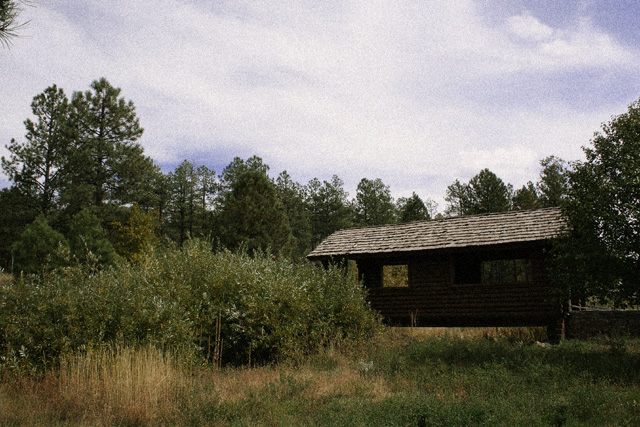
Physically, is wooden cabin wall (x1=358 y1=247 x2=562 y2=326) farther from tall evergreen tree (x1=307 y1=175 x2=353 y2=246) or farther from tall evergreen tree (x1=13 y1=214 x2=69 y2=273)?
tall evergreen tree (x1=307 y1=175 x2=353 y2=246)

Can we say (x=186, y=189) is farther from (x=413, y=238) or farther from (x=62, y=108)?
(x=413, y=238)

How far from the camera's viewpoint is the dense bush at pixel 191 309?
8.88m

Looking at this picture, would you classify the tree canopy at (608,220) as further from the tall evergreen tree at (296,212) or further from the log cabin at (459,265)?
the tall evergreen tree at (296,212)

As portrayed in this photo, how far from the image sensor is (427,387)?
8945 mm

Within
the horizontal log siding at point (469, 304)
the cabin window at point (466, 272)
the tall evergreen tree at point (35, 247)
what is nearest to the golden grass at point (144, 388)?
the horizontal log siding at point (469, 304)

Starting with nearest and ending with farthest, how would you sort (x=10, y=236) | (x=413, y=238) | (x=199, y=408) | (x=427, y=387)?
1. (x=199, y=408)
2. (x=427, y=387)
3. (x=413, y=238)
4. (x=10, y=236)

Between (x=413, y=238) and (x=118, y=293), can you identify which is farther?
(x=413, y=238)

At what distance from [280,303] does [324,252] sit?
24.4ft

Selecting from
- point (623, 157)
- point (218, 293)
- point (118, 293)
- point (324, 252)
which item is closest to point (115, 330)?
point (118, 293)

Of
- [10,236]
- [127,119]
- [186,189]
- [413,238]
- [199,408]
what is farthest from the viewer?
[186,189]

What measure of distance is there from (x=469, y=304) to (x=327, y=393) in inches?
375

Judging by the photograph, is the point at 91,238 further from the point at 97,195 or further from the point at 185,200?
the point at 185,200

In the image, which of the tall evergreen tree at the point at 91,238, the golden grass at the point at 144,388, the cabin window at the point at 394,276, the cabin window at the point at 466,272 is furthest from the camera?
the cabin window at the point at 394,276

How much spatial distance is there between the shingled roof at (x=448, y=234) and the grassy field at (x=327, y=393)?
5529mm
